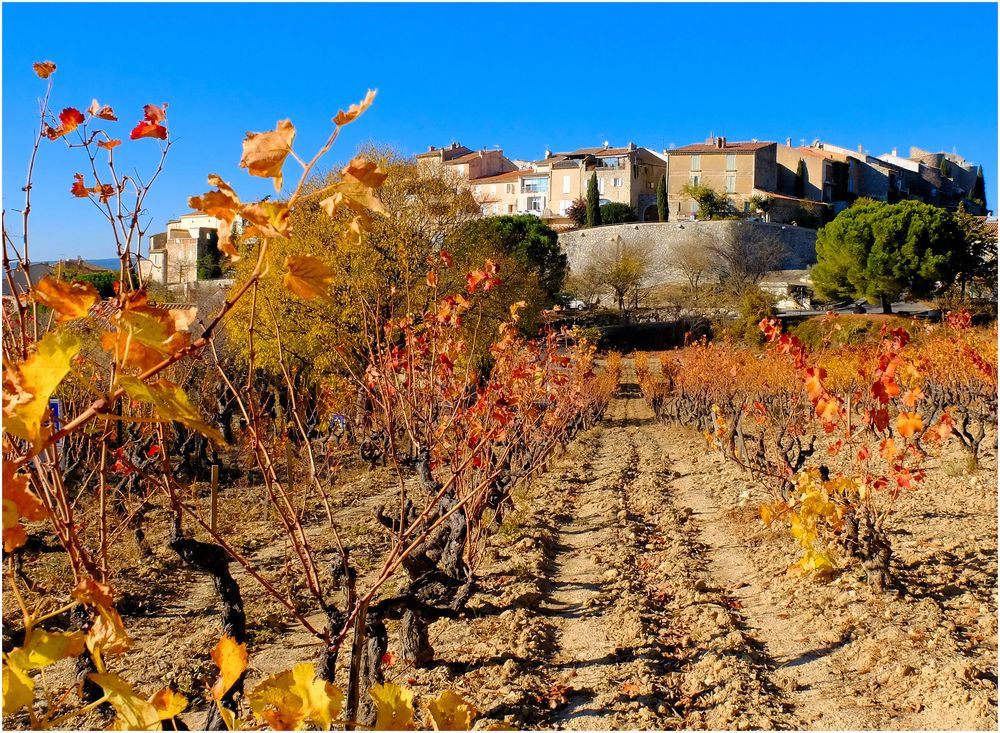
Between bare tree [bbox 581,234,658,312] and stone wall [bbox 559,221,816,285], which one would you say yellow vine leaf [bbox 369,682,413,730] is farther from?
stone wall [bbox 559,221,816,285]

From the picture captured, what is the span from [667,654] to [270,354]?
30.3 ft

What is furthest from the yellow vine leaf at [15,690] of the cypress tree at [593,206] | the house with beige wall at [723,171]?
the house with beige wall at [723,171]

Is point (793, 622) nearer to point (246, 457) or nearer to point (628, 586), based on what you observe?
point (628, 586)

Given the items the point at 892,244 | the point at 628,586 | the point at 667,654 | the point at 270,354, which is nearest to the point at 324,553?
A: the point at 628,586

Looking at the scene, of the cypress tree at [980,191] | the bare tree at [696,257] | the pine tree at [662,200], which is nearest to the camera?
the bare tree at [696,257]

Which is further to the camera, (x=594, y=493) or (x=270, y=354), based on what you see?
(x=270, y=354)

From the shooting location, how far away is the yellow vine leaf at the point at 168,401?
24.9 inches

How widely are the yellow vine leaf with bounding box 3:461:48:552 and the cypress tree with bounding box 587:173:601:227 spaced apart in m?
44.9

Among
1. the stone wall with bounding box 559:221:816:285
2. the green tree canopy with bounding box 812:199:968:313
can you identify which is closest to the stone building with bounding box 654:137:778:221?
the stone wall with bounding box 559:221:816:285

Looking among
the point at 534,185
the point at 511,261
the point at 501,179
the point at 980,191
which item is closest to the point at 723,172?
the point at 534,185

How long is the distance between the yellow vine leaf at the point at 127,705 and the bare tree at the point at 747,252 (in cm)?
3473

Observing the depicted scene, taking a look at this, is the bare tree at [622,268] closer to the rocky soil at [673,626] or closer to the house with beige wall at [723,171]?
the house with beige wall at [723,171]

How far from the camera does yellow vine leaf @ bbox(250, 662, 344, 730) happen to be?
91 cm

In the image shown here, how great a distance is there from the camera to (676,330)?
28.2 meters
